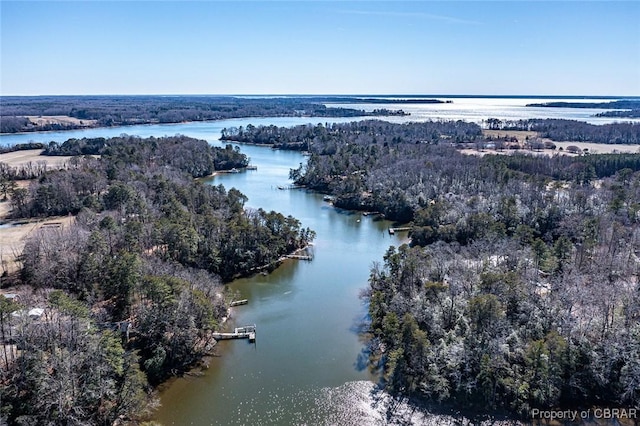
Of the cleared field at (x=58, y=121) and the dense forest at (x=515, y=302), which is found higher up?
the cleared field at (x=58, y=121)

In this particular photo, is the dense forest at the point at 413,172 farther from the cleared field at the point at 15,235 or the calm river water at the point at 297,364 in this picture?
the cleared field at the point at 15,235

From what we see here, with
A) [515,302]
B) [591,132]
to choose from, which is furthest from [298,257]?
[591,132]

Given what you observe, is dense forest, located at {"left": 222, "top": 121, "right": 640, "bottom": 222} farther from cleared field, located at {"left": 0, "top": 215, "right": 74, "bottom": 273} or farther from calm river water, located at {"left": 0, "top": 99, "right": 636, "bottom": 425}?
cleared field, located at {"left": 0, "top": 215, "right": 74, "bottom": 273}

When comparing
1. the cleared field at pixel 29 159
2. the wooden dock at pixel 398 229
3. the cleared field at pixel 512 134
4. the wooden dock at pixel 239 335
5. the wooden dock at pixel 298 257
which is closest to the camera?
the wooden dock at pixel 239 335

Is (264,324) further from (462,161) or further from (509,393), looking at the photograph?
(462,161)

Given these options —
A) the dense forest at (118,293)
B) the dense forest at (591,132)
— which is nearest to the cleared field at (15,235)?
the dense forest at (118,293)

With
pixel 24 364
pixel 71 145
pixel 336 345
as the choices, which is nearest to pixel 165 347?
pixel 24 364
